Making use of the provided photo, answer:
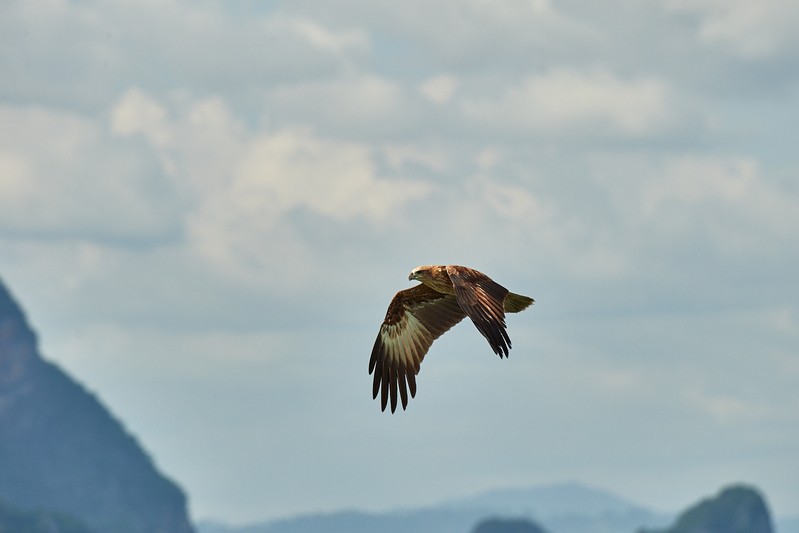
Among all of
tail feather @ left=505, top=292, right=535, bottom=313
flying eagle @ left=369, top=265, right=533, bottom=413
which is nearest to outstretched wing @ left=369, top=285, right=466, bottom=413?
flying eagle @ left=369, top=265, right=533, bottom=413

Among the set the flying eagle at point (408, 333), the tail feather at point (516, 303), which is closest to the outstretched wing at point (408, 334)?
the flying eagle at point (408, 333)

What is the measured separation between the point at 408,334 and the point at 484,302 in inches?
337

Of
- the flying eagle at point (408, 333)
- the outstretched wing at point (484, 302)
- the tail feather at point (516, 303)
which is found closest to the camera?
the outstretched wing at point (484, 302)

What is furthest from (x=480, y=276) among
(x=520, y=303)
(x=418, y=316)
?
(x=418, y=316)

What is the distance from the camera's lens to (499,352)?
38.9m

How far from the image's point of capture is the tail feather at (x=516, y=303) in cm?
4681

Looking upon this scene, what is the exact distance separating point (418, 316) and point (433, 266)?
3602 millimetres

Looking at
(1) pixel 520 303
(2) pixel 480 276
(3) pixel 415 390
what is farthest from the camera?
(3) pixel 415 390

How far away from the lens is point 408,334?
50.5 m

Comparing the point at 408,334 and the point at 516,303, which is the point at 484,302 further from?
the point at 408,334

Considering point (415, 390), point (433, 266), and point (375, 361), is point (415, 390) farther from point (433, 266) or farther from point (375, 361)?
point (433, 266)

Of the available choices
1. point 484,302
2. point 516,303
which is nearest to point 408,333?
point 516,303

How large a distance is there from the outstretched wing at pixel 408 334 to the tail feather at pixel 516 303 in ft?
10.6

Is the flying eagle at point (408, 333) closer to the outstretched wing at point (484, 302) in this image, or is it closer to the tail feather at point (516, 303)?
the tail feather at point (516, 303)
